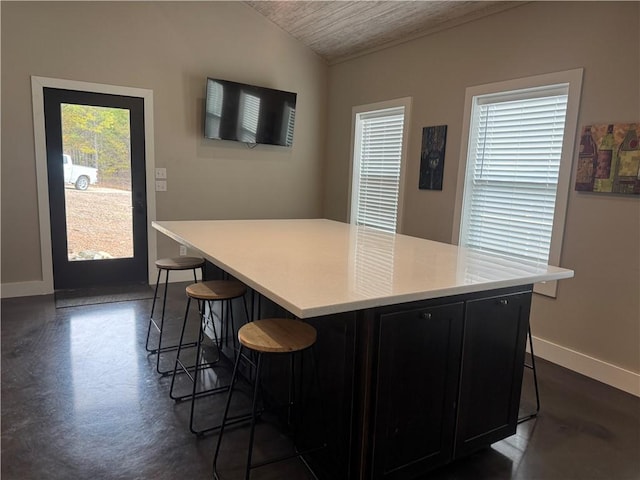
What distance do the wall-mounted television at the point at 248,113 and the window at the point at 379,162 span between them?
847 millimetres

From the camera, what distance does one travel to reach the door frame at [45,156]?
13.3 ft

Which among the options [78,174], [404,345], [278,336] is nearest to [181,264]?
[278,336]

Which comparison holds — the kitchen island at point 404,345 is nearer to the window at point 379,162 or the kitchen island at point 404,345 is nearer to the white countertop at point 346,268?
the white countertop at point 346,268

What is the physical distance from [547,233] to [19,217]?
469cm

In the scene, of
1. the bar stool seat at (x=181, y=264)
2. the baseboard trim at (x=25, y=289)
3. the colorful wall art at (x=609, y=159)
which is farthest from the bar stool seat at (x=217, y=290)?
the baseboard trim at (x=25, y=289)

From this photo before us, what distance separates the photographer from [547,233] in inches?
128

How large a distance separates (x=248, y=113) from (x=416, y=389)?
13.0 ft

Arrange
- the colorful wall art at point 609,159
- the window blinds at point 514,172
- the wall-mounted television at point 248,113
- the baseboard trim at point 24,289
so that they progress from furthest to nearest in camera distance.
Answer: the wall-mounted television at point 248,113 < the baseboard trim at point 24,289 < the window blinds at point 514,172 < the colorful wall art at point 609,159

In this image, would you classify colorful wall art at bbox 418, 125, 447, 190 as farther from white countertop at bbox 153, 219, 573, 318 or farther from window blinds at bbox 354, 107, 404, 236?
white countertop at bbox 153, 219, 573, 318

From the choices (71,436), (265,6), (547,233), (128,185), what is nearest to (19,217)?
(128,185)

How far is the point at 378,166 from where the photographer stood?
16.1 feet

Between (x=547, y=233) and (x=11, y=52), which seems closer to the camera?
(x=547, y=233)

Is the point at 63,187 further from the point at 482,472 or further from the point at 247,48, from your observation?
the point at 482,472

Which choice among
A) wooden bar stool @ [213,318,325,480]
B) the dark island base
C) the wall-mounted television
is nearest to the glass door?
the wall-mounted television
